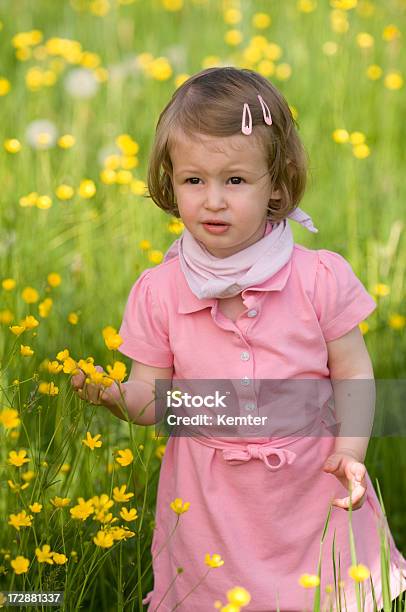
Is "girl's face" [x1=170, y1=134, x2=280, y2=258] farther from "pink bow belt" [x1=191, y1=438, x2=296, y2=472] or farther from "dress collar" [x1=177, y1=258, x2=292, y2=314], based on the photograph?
"pink bow belt" [x1=191, y1=438, x2=296, y2=472]

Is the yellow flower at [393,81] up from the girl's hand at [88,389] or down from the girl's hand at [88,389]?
up

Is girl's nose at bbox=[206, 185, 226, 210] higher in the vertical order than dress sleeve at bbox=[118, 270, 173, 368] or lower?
higher

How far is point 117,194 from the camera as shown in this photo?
3357mm

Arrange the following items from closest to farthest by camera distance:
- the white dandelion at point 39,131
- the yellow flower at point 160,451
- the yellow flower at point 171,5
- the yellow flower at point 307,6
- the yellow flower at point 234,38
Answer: the yellow flower at point 160,451, the white dandelion at point 39,131, the yellow flower at point 234,38, the yellow flower at point 307,6, the yellow flower at point 171,5

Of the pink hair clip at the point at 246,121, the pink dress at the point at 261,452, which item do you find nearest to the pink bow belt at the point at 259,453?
the pink dress at the point at 261,452

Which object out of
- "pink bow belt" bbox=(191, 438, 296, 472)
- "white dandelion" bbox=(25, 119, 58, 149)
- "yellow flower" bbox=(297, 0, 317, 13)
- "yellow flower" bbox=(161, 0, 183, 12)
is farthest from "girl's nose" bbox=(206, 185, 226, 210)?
"yellow flower" bbox=(161, 0, 183, 12)

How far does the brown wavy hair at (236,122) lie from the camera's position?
1.81 m

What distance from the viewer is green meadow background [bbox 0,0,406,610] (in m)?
2.08

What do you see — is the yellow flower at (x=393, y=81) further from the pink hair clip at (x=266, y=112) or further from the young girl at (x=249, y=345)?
the pink hair clip at (x=266, y=112)

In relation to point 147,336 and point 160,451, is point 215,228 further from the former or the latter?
point 160,451

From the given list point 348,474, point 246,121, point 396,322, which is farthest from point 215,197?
point 396,322

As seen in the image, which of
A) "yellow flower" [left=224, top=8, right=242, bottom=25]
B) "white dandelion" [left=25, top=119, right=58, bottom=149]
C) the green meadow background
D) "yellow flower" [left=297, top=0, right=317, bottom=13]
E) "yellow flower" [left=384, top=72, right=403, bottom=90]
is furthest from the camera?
"yellow flower" [left=224, top=8, right=242, bottom=25]

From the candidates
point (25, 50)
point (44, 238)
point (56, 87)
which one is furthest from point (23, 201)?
point (56, 87)

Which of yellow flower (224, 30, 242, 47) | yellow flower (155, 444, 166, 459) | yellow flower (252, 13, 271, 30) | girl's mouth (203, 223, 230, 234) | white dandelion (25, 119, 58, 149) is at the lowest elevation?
yellow flower (155, 444, 166, 459)
